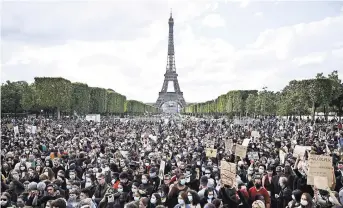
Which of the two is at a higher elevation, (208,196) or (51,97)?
(51,97)

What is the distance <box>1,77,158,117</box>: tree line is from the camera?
61.2m

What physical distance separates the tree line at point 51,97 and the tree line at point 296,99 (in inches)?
958

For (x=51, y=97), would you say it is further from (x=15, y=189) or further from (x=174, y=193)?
(x=174, y=193)

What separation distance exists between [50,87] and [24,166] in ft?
165

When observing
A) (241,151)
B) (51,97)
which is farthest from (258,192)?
(51,97)

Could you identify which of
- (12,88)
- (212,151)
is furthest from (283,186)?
(12,88)

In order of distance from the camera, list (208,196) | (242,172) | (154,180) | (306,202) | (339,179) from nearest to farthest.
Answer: (306,202) < (208,196) < (154,180) < (339,179) < (242,172)

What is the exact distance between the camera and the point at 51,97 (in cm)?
6116

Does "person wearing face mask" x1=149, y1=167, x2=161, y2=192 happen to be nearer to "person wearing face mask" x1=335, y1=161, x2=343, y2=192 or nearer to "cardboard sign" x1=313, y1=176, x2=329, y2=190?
"cardboard sign" x1=313, y1=176, x2=329, y2=190

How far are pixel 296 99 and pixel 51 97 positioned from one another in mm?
30171

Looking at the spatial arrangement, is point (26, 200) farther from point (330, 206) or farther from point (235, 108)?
point (235, 108)

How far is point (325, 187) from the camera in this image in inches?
310

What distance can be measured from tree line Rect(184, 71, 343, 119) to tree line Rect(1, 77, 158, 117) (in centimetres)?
2434

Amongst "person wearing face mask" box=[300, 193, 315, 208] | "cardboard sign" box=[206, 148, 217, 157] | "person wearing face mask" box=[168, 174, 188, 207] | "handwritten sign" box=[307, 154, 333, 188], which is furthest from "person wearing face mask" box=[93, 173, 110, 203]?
"cardboard sign" box=[206, 148, 217, 157]
